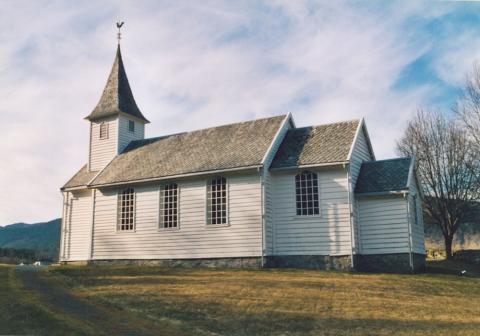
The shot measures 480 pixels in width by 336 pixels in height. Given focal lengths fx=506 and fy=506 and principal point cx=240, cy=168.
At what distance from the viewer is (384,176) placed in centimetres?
2503

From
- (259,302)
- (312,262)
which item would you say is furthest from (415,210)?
(259,302)

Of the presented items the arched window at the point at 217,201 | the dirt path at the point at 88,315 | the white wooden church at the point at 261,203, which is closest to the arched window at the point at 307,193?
the white wooden church at the point at 261,203

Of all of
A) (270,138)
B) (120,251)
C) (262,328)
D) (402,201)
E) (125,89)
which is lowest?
(262,328)

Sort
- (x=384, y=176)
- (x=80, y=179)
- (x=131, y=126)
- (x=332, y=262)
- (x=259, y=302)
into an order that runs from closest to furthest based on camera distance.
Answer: (x=259, y=302)
(x=332, y=262)
(x=384, y=176)
(x=80, y=179)
(x=131, y=126)

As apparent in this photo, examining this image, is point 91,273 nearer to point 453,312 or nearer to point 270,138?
point 270,138

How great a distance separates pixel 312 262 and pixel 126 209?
36.9 ft

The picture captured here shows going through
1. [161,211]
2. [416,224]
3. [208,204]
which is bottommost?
[416,224]

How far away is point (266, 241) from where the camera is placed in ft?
80.0

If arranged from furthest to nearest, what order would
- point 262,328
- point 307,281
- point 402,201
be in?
point 402,201 → point 307,281 → point 262,328

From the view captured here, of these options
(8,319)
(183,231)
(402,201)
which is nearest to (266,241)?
(183,231)

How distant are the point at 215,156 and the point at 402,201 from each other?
32.1 feet

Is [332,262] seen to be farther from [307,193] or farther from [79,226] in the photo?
[79,226]

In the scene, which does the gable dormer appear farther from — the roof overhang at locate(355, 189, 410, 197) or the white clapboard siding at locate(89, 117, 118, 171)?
the roof overhang at locate(355, 189, 410, 197)

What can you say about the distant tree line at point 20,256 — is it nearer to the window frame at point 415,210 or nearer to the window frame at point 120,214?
the window frame at point 120,214
